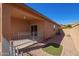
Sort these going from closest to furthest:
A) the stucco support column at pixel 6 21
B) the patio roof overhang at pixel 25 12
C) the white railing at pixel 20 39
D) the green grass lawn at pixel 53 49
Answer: the stucco support column at pixel 6 21, the patio roof overhang at pixel 25 12, the white railing at pixel 20 39, the green grass lawn at pixel 53 49

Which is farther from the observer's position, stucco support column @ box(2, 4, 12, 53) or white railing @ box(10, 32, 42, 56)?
white railing @ box(10, 32, 42, 56)

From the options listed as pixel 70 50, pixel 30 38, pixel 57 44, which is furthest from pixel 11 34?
pixel 70 50

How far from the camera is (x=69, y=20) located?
542cm

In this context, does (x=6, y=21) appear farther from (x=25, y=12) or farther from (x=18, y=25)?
(x=25, y=12)

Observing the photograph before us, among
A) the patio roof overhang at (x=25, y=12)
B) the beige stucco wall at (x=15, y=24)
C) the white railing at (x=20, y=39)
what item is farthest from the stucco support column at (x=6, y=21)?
the white railing at (x=20, y=39)

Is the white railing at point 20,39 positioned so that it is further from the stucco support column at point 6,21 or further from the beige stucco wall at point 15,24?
the stucco support column at point 6,21

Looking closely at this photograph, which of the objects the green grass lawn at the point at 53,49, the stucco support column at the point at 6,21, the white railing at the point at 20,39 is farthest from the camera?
the green grass lawn at the point at 53,49

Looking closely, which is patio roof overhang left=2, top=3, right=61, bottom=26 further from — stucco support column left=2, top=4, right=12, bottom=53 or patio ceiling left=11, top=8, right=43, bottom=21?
stucco support column left=2, top=4, right=12, bottom=53

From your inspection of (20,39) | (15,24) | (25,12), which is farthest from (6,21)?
(20,39)

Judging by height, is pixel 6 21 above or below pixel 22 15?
below

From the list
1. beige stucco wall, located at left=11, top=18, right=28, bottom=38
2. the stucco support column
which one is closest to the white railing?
beige stucco wall, located at left=11, top=18, right=28, bottom=38

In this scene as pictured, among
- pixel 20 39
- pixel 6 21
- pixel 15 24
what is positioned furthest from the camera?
pixel 20 39

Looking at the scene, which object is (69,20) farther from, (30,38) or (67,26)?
(30,38)

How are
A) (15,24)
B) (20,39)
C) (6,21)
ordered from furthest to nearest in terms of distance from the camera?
(20,39) < (15,24) < (6,21)
